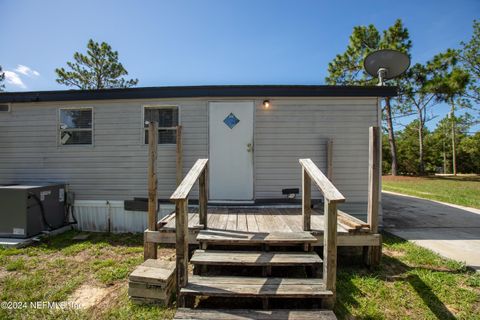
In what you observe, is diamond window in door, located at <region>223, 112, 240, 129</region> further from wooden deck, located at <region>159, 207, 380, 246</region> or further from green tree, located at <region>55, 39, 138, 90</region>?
green tree, located at <region>55, 39, 138, 90</region>

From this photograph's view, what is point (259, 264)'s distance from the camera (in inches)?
97.6

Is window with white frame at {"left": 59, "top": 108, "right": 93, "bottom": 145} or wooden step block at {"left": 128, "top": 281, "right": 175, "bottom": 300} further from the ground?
window with white frame at {"left": 59, "top": 108, "right": 93, "bottom": 145}

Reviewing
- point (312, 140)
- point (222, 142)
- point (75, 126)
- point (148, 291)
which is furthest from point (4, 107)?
point (312, 140)

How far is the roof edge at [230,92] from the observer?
15.1 ft

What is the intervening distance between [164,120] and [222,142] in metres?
1.39

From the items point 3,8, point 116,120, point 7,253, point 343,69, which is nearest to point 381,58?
point 116,120

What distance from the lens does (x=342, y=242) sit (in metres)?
3.10

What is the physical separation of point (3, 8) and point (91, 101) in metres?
6.36

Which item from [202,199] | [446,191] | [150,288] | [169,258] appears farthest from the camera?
[446,191]

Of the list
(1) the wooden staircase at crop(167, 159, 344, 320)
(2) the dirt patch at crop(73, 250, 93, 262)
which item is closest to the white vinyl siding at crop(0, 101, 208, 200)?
(2) the dirt patch at crop(73, 250, 93, 262)

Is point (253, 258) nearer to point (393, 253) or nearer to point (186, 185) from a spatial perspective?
point (186, 185)

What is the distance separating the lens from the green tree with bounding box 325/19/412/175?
48.5 ft

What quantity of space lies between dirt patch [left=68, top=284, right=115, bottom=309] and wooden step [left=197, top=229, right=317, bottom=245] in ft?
3.95

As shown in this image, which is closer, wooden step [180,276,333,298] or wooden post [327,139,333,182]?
wooden step [180,276,333,298]
